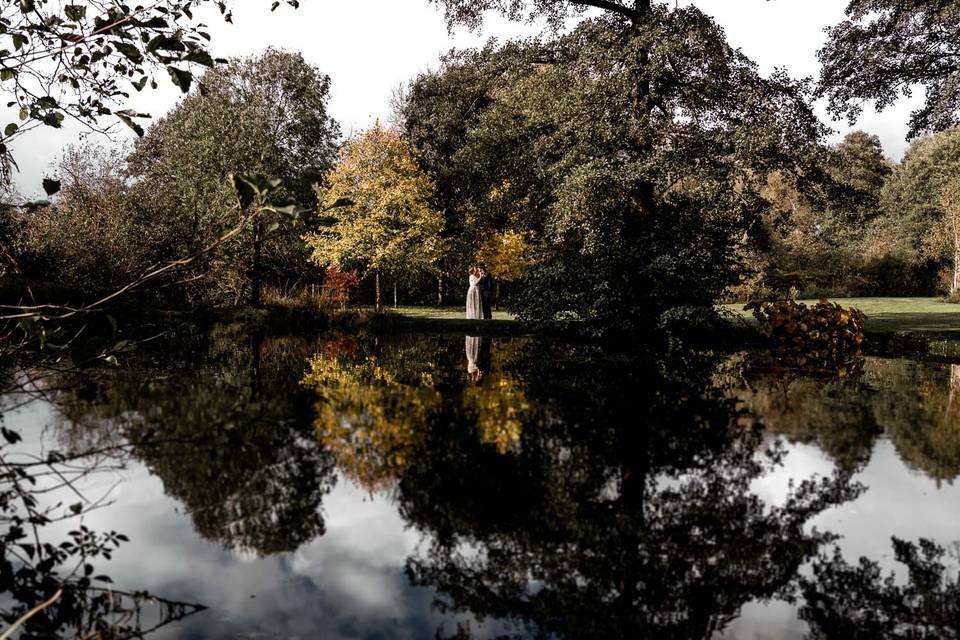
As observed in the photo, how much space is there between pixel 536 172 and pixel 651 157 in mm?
3768

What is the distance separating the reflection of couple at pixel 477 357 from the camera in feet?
27.7

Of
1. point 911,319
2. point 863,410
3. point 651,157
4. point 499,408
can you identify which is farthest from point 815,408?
point 911,319

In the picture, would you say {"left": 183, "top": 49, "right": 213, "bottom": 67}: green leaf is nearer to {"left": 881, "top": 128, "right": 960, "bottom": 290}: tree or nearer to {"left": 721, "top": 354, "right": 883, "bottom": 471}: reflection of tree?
{"left": 721, "top": 354, "right": 883, "bottom": 471}: reflection of tree

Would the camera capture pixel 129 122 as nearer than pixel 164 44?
No

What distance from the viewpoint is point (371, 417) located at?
5.53m

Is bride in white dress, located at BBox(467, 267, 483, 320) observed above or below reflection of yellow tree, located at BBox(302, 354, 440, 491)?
above

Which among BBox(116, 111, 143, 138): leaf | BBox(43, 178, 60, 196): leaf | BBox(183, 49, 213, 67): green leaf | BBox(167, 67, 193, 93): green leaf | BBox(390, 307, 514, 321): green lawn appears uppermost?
BBox(183, 49, 213, 67): green leaf

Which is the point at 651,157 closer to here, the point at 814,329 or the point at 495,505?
the point at 814,329

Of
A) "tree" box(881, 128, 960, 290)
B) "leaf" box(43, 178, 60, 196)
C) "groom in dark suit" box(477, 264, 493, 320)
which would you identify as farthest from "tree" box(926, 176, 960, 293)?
"leaf" box(43, 178, 60, 196)

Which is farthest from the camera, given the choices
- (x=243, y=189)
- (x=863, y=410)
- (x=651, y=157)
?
(x=651, y=157)

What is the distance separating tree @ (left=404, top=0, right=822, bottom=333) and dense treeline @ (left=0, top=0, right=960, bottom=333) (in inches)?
1.9

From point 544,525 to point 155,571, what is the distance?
178 cm

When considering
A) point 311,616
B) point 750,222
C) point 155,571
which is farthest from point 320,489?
point 750,222

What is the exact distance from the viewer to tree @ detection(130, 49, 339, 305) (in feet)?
75.5
